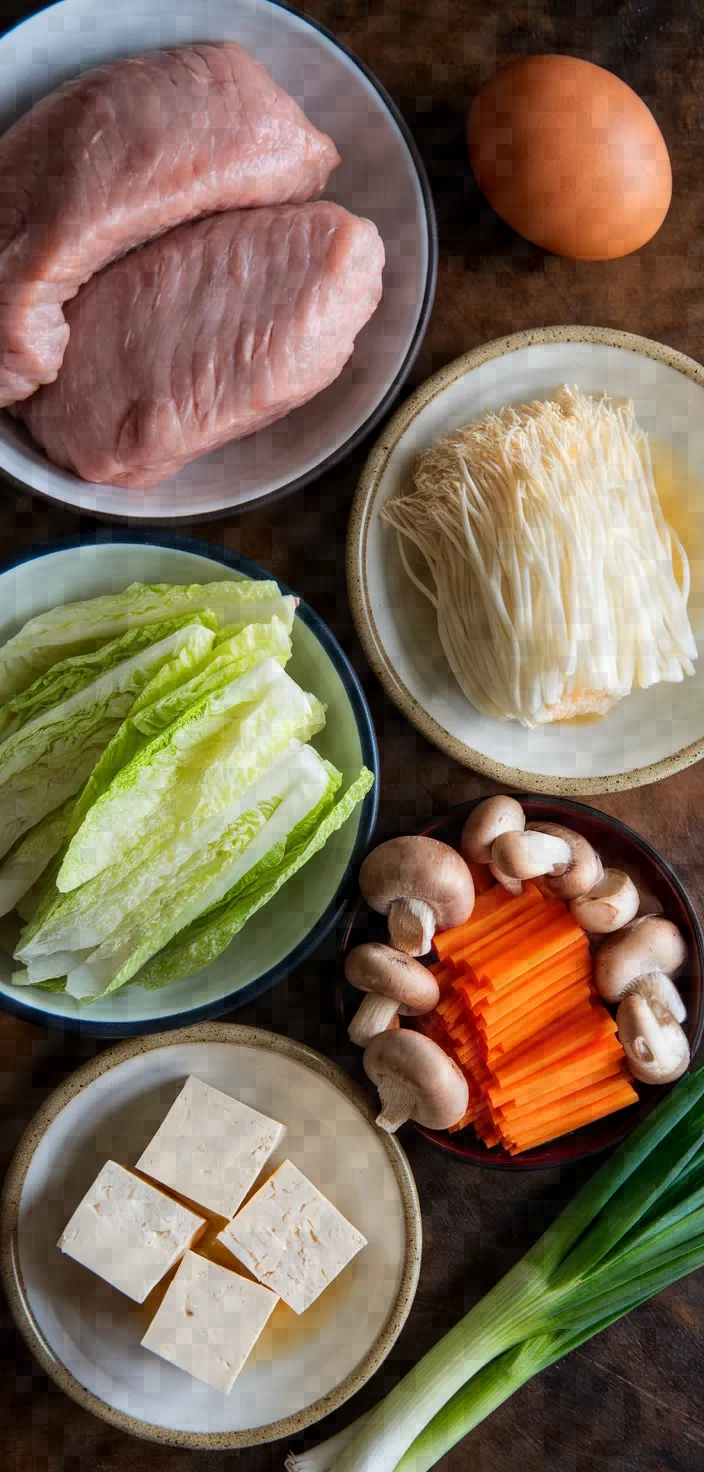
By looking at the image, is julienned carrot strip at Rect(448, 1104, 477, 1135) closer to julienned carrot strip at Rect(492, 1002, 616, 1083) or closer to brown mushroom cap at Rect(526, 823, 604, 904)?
julienned carrot strip at Rect(492, 1002, 616, 1083)

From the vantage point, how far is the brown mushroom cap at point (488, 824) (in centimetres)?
181

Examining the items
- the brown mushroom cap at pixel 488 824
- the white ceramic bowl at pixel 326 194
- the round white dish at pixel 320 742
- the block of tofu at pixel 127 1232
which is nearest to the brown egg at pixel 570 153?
the white ceramic bowl at pixel 326 194

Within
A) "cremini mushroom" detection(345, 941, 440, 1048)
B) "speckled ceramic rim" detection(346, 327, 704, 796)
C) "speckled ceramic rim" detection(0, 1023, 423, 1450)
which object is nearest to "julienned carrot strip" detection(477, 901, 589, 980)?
"cremini mushroom" detection(345, 941, 440, 1048)

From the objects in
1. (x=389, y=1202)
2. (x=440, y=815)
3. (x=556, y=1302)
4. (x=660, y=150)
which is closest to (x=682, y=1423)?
(x=556, y=1302)

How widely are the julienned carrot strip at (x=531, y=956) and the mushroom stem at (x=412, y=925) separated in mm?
119

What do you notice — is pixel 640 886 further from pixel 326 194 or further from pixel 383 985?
pixel 326 194

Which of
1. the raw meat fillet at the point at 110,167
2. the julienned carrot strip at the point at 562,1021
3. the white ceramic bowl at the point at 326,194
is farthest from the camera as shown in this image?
the julienned carrot strip at the point at 562,1021

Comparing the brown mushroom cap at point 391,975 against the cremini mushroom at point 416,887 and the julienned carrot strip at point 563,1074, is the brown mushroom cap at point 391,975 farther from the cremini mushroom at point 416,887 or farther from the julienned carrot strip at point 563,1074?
the julienned carrot strip at point 563,1074

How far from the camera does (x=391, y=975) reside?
1.76 meters

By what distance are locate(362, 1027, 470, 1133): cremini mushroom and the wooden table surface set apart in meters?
0.17

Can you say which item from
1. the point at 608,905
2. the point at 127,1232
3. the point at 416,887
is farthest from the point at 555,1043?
the point at 127,1232

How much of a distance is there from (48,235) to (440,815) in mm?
1124

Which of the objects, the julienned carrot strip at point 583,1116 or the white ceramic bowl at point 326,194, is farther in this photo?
the julienned carrot strip at point 583,1116

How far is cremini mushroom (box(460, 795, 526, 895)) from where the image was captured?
181cm
